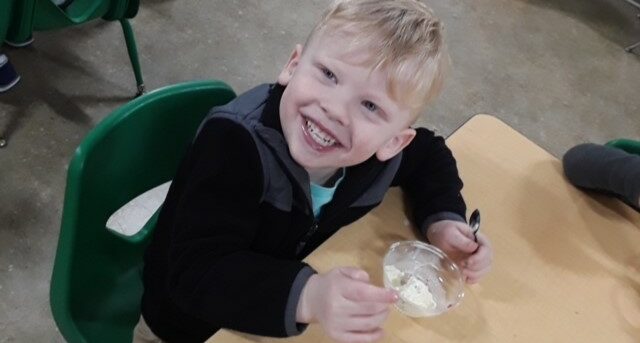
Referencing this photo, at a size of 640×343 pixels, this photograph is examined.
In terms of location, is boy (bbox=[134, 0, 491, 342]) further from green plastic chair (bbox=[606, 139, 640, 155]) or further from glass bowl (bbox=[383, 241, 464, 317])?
green plastic chair (bbox=[606, 139, 640, 155])

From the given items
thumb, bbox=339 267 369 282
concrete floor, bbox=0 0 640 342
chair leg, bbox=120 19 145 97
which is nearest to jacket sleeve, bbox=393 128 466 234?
thumb, bbox=339 267 369 282

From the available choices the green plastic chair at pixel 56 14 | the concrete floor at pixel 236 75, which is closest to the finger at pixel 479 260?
the concrete floor at pixel 236 75

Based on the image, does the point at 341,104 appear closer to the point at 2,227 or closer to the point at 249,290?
the point at 249,290

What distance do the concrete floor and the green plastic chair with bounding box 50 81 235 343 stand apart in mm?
516

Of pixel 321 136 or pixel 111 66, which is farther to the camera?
pixel 111 66

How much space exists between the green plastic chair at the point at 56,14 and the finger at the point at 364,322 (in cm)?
118

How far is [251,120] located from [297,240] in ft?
0.67

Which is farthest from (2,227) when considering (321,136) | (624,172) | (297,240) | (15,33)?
(624,172)

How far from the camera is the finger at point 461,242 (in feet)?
Answer: 2.80

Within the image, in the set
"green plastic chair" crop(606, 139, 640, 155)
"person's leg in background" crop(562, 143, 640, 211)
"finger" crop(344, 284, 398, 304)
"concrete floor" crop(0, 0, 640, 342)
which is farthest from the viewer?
"concrete floor" crop(0, 0, 640, 342)

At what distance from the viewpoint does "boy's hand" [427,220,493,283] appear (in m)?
0.83

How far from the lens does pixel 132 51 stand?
1878 millimetres

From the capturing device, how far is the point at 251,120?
768mm

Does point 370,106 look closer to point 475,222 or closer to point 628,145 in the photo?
point 475,222
